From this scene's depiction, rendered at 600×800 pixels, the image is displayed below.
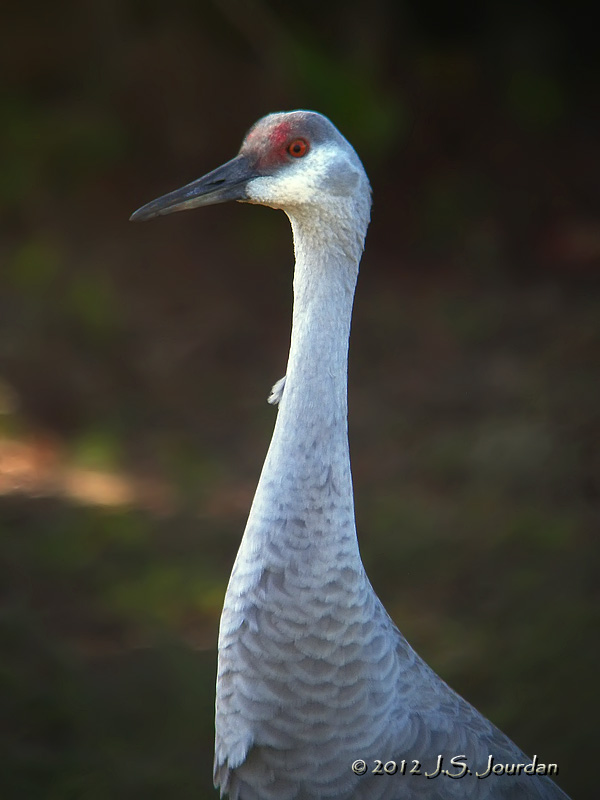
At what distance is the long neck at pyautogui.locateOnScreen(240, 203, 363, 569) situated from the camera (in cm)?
225

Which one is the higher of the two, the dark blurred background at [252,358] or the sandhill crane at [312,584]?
the dark blurred background at [252,358]

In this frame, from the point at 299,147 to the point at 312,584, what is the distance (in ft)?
3.21

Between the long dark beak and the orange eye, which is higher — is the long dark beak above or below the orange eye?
below

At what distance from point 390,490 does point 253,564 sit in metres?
3.27

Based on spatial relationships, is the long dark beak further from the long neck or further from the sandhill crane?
the long neck

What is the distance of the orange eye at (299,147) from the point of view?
2.25 m

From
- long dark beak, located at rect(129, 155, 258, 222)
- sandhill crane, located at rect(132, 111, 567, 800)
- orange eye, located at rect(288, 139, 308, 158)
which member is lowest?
sandhill crane, located at rect(132, 111, 567, 800)

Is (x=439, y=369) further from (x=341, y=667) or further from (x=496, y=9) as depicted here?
(x=341, y=667)

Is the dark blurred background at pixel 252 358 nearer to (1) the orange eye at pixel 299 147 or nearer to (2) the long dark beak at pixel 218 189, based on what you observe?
(2) the long dark beak at pixel 218 189

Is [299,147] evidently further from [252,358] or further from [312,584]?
[252,358]

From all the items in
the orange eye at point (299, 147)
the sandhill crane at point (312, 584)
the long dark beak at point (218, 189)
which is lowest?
the sandhill crane at point (312, 584)

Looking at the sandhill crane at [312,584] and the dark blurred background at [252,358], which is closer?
the sandhill crane at [312,584]

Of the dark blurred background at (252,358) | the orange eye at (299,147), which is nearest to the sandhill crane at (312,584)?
the orange eye at (299,147)

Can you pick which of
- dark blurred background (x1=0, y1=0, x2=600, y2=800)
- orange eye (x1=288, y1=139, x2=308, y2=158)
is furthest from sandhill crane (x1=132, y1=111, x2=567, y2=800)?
dark blurred background (x1=0, y1=0, x2=600, y2=800)
